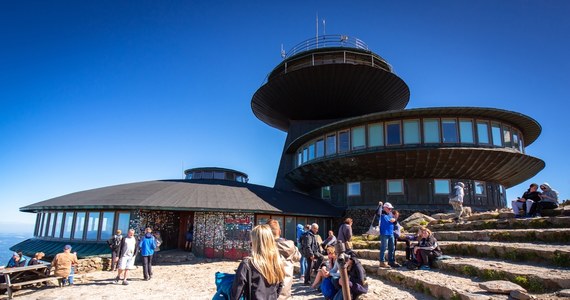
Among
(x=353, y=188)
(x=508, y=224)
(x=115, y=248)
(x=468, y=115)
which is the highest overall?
(x=468, y=115)

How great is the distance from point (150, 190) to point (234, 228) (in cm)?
591

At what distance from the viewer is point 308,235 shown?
34.3 feet

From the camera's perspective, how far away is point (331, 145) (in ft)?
76.2

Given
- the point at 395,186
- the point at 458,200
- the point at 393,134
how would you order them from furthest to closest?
the point at 395,186 → the point at 393,134 → the point at 458,200

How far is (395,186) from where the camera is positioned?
2092 cm

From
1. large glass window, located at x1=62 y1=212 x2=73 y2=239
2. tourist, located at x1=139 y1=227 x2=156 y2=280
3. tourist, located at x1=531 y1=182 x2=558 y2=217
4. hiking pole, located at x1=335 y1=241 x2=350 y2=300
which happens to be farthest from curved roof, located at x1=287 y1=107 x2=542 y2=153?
large glass window, located at x1=62 y1=212 x2=73 y2=239

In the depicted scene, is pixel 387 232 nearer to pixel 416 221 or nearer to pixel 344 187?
pixel 416 221

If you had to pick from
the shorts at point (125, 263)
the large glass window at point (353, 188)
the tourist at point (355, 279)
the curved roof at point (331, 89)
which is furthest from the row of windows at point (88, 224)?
the curved roof at point (331, 89)

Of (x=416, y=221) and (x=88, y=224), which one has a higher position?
(x=416, y=221)

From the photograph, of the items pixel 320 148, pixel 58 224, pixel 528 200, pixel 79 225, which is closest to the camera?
pixel 528 200

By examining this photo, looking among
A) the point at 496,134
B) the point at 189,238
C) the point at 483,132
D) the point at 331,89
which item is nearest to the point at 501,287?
the point at 483,132

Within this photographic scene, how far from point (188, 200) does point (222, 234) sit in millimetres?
2838

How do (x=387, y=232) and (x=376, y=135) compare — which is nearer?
(x=387, y=232)

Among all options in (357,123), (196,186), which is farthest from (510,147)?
(196,186)
